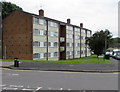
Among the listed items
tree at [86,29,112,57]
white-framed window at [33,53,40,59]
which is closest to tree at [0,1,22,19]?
white-framed window at [33,53,40,59]

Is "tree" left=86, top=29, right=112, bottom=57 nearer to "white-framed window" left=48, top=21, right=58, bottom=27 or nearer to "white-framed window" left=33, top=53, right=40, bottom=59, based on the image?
"white-framed window" left=48, top=21, right=58, bottom=27

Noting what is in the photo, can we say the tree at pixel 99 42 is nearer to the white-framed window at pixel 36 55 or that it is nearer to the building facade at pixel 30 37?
the building facade at pixel 30 37

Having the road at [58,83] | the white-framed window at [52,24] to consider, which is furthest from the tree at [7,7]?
the road at [58,83]

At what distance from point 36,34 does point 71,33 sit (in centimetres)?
2067

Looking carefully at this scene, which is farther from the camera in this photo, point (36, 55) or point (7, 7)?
point (7, 7)

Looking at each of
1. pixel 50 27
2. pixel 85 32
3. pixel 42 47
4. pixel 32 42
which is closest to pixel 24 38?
pixel 32 42

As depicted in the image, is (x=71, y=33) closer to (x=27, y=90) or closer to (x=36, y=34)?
(x=36, y=34)

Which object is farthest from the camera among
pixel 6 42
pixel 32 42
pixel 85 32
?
pixel 85 32

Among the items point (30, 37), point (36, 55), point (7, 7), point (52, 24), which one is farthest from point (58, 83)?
point (7, 7)

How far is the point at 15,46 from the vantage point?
3972cm

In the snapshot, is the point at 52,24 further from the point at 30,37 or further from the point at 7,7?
the point at 7,7

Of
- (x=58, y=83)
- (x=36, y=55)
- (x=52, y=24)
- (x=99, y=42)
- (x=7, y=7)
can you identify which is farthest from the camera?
(x=7, y=7)

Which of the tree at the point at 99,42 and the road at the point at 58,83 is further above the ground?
the tree at the point at 99,42

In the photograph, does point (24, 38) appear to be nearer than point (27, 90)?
No
